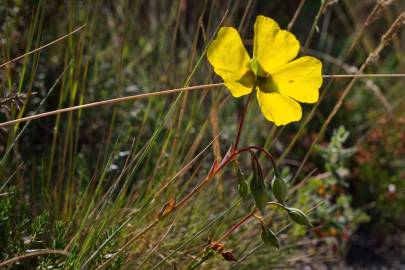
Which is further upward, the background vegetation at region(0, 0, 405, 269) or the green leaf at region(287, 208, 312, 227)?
the green leaf at region(287, 208, 312, 227)

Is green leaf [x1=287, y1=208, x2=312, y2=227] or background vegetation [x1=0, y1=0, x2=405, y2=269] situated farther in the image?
background vegetation [x1=0, y1=0, x2=405, y2=269]

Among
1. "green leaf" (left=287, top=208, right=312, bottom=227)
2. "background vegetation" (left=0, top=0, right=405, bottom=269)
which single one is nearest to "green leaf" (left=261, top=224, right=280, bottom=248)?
"green leaf" (left=287, top=208, right=312, bottom=227)

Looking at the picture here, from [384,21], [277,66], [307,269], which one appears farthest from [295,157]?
[384,21]

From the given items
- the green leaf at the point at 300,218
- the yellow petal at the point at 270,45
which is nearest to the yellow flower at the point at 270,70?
the yellow petal at the point at 270,45

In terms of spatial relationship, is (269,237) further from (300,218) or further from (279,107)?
(279,107)

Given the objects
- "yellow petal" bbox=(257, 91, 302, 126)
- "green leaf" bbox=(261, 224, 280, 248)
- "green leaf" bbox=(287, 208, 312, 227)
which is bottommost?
"green leaf" bbox=(261, 224, 280, 248)

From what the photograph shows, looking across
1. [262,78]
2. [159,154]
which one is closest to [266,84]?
[262,78]

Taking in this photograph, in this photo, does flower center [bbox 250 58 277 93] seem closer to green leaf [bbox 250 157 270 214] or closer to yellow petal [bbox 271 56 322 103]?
yellow petal [bbox 271 56 322 103]

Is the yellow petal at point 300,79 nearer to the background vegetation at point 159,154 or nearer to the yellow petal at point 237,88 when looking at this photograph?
the yellow petal at point 237,88
